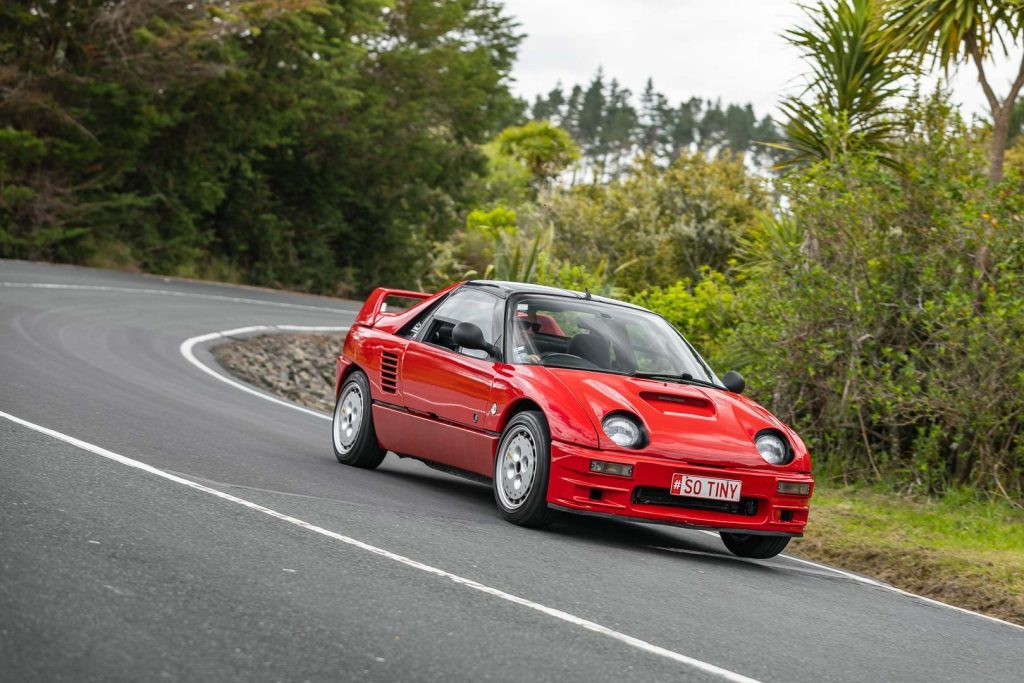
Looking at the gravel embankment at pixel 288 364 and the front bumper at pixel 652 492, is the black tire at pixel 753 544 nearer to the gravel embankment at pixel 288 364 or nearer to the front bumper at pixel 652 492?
the front bumper at pixel 652 492

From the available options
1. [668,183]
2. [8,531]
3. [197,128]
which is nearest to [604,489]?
[8,531]

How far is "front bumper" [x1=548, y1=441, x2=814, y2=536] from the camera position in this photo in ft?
25.1

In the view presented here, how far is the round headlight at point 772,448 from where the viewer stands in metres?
8.18

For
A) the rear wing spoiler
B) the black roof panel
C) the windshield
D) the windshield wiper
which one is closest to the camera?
the windshield wiper

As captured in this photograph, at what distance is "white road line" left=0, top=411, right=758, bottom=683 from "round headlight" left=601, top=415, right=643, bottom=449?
5.68 ft

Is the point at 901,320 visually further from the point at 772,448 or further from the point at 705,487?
the point at 705,487

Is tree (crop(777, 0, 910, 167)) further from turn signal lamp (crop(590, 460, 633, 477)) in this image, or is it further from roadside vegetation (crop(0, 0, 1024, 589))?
turn signal lamp (crop(590, 460, 633, 477))

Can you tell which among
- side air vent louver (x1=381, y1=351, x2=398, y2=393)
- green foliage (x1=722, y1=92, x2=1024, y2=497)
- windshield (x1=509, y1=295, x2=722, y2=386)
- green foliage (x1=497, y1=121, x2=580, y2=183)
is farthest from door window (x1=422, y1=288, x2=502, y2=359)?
green foliage (x1=497, y1=121, x2=580, y2=183)

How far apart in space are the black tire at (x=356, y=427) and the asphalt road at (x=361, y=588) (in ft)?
0.57

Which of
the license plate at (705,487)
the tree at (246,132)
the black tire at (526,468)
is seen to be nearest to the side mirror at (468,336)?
the black tire at (526,468)

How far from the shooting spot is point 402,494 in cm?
892

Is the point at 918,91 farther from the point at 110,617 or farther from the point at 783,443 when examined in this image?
the point at 110,617

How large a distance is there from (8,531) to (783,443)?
4.55 metres

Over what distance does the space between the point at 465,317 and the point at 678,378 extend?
5.39 ft
